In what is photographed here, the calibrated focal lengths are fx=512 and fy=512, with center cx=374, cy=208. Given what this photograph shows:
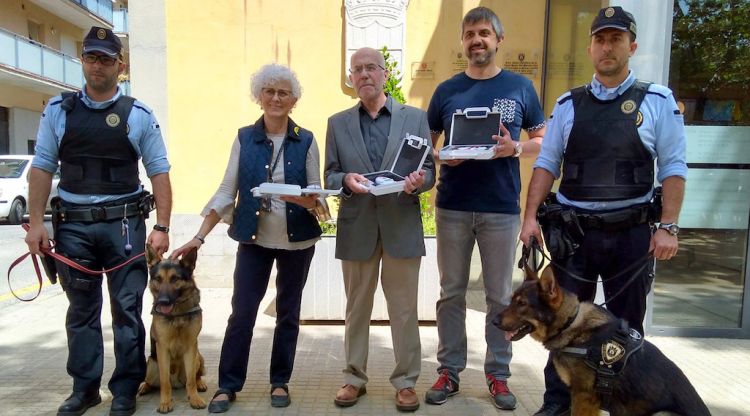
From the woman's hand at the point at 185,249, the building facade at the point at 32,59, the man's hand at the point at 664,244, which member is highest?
the building facade at the point at 32,59

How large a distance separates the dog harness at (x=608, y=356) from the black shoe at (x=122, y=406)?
9.32ft

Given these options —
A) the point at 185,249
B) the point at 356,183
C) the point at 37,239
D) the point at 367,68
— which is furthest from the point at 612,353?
the point at 37,239

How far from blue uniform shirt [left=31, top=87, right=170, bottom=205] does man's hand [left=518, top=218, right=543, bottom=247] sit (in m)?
2.43

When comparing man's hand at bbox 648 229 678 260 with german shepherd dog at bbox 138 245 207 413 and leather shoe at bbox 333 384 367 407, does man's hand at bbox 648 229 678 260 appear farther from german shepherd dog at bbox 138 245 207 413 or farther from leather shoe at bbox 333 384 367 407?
german shepherd dog at bbox 138 245 207 413

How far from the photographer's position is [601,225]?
2.97m

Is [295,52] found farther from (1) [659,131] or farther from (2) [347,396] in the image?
(1) [659,131]

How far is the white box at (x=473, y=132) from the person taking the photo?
10.9 ft

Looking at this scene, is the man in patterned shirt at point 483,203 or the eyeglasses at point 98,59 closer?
the eyeglasses at point 98,59

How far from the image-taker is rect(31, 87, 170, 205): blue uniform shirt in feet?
10.8

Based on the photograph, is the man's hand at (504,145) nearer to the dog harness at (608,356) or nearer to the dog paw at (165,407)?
the dog harness at (608,356)

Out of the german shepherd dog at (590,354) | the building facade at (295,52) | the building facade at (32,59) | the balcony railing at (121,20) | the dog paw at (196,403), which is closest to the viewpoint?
the german shepherd dog at (590,354)

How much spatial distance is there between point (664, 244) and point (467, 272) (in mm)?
1319

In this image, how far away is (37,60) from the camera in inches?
846

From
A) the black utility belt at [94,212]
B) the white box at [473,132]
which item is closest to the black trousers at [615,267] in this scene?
the white box at [473,132]
